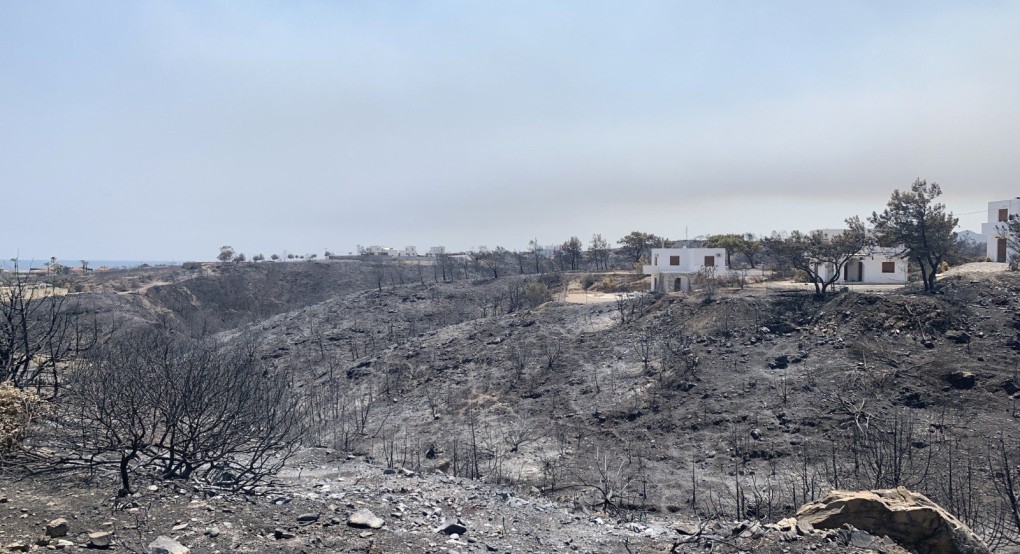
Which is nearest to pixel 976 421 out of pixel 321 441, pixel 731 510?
pixel 731 510

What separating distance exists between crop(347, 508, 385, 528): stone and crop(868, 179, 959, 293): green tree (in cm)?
3001

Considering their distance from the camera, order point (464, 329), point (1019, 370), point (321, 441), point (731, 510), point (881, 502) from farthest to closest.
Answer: point (464, 329) → point (321, 441) → point (1019, 370) → point (731, 510) → point (881, 502)

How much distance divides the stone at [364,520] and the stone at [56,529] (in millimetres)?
3476

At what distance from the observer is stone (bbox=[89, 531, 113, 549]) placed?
290 inches

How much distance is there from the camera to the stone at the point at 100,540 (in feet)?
24.1

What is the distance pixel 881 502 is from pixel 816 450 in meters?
11.2

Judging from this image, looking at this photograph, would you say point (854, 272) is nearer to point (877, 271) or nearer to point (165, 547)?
point (877, 271)

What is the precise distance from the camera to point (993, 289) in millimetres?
28578

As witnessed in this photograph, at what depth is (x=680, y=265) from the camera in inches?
1823

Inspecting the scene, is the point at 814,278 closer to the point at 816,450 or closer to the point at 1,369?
the point at 816,450

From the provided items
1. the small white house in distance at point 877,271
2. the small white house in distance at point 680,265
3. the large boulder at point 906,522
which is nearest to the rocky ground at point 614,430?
the large boulder at point 906,522

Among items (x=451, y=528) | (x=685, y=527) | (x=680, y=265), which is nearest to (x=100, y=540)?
(x=451, y=528)

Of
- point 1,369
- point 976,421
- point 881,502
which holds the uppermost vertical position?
point 1,369

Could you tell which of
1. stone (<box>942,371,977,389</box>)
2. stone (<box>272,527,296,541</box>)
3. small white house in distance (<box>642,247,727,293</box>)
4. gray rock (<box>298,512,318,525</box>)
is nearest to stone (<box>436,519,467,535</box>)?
gray rock (<box>298,512,318,525</box>)
